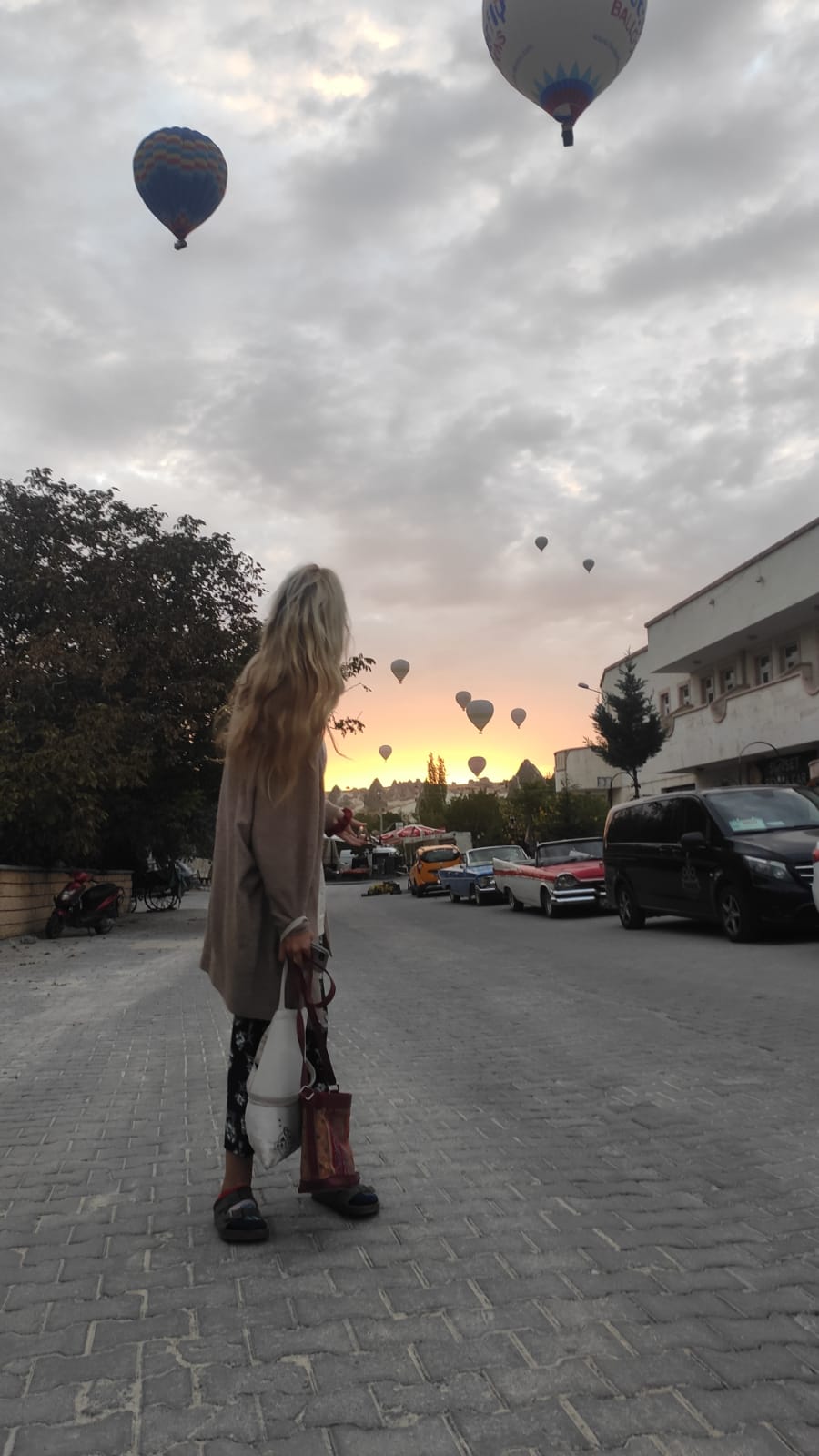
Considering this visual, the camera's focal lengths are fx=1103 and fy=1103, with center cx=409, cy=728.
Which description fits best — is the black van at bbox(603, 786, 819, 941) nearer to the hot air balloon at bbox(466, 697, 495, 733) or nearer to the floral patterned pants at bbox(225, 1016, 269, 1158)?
the floral patterned pants at bbox(225, 1016, 269, 1158)

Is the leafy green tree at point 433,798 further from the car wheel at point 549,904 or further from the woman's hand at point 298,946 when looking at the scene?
the woman's hand at point 298,946

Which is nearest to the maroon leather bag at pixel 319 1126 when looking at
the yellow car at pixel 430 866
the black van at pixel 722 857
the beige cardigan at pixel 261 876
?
the beige cardigan at pixel 261 876

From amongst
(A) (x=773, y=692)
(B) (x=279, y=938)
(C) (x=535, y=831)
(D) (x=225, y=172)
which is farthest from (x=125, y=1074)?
(C) (x=535, y=831)

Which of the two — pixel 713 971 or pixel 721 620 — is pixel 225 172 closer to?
pixel 713 971

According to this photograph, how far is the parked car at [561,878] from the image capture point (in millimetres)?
20391

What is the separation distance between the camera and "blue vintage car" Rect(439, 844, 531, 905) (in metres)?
27.7

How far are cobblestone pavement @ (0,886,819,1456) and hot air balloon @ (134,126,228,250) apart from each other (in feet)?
44.3

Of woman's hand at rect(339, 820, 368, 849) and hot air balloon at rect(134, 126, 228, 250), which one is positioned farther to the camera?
hot air balloon at rect(134, 126, 228, 250)

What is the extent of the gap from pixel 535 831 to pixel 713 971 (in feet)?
169

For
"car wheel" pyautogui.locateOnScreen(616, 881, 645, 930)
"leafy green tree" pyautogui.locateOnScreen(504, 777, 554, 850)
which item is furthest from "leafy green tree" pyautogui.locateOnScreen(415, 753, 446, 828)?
"car wheel" pyautogui.locateOnScreen(616, 881, 645, 930)

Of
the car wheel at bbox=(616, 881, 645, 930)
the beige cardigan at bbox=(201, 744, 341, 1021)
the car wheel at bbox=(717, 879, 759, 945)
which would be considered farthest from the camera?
the car wheel at bbox=(616, 881, 645, 930)

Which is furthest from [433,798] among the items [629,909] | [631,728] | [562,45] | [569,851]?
[562,45]

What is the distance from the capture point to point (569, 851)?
2214 cm

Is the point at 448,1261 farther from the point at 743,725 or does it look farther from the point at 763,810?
the point at 743,725
